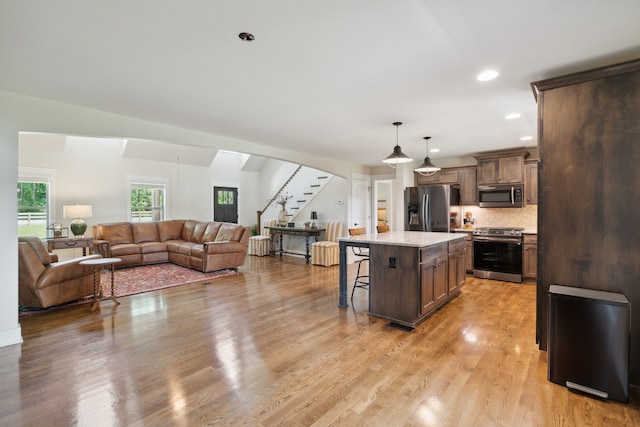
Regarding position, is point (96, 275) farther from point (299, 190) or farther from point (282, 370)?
point (299, 190)

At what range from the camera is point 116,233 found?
6.93m

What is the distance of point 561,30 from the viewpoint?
1961 millimetres

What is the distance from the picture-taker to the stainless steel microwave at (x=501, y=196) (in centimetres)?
556

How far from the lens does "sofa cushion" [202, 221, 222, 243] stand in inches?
280

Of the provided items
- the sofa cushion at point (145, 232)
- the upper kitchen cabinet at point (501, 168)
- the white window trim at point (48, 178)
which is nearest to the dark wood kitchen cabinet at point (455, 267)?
the upper kitchen cabinet at point (501, 168)

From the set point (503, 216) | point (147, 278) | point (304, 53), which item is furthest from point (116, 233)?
point (503, 216)

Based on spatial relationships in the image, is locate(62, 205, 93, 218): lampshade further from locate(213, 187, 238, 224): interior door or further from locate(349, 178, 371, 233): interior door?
locate(349, 178, 371, 233): interior door

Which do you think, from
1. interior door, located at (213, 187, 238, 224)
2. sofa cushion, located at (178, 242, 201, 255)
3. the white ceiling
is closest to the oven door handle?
the white ceiling

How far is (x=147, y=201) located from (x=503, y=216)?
8.62 metres

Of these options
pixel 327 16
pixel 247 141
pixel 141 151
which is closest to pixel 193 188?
pixel 141 151

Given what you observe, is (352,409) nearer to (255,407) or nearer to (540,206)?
(255,407)

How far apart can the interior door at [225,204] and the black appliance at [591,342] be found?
339 inches

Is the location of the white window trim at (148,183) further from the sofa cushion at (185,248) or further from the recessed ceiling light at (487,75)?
the recessed ceiling light at (487,75)

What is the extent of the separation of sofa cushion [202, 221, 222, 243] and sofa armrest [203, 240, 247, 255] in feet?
3.02
